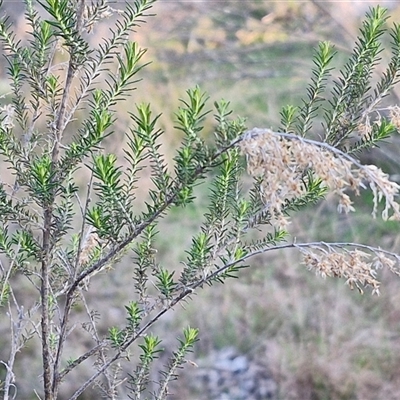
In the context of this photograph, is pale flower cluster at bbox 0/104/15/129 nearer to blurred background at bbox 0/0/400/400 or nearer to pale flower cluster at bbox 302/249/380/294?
pale flower cluster at bbox 302/249/380/294

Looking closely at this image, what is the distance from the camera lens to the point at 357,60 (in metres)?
0.96

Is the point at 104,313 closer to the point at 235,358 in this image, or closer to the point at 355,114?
the point at 235,358

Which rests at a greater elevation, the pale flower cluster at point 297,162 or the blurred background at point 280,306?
the blurred background at point 280,306

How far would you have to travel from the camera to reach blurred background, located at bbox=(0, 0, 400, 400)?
3344mm

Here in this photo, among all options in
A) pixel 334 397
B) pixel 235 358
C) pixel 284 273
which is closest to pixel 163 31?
pixel 284 273

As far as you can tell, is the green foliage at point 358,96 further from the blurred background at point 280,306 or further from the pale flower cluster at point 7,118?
the blurred background at point 280,306

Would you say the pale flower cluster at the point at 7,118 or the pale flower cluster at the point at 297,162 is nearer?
the pale flower cluster at the point at 297,162

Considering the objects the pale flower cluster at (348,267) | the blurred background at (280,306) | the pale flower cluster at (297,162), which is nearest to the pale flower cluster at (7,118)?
the pale flower cluster at (297,162)

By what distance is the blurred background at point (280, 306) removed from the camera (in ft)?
11.0

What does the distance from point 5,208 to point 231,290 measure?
337 centimetres

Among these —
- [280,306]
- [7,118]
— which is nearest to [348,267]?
[7,118]

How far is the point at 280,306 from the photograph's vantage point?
3869 mm

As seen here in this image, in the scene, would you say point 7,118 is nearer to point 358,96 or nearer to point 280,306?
point 358,96

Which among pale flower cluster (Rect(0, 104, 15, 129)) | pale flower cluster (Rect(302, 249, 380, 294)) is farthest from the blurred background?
pale flower cluster (Rect(302, 249, 380, 294))
